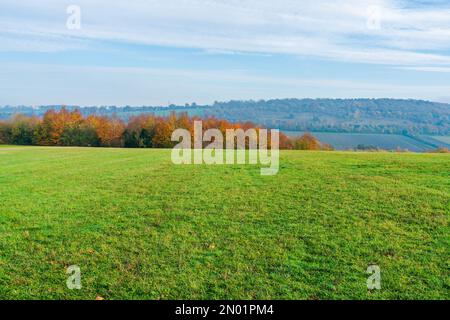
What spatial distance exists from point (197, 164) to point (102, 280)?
1224 centimetres

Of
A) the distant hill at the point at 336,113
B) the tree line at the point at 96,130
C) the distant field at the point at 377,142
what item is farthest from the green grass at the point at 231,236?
the distant hill at the point at 336,113

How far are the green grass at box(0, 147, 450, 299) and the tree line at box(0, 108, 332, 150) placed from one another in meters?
52.8

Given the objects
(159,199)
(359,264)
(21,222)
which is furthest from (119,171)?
(359,264)

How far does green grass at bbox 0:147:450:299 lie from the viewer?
22.5 ft

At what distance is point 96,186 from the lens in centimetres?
1438

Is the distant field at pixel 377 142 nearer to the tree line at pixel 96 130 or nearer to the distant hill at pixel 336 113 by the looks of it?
the tree line at pixel 96 130

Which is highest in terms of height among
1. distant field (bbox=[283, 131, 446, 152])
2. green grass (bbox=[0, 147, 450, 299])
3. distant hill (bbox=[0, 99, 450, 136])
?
distant hill (bbox=[0, 99, 450, 136])

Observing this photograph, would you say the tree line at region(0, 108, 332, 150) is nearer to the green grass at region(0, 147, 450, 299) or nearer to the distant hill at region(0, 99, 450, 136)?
the distant hill at region(0, 99, 450, 136)

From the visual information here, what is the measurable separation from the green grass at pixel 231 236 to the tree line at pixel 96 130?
173ft

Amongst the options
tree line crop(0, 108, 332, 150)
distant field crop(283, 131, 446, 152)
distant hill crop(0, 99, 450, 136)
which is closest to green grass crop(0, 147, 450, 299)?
tree line crop(0, 108, 332, 150)

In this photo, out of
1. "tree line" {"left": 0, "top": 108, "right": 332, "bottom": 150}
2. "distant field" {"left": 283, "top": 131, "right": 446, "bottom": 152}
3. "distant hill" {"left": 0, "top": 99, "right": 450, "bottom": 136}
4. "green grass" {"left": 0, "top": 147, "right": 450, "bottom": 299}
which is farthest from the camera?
"distant hill" {"left": 0, "top": 99, "right": 450, "bottom": 136}

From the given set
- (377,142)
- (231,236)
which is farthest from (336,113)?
(231,236)

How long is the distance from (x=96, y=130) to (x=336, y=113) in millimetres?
109174

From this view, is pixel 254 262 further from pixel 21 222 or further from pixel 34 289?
pixel 21 222
